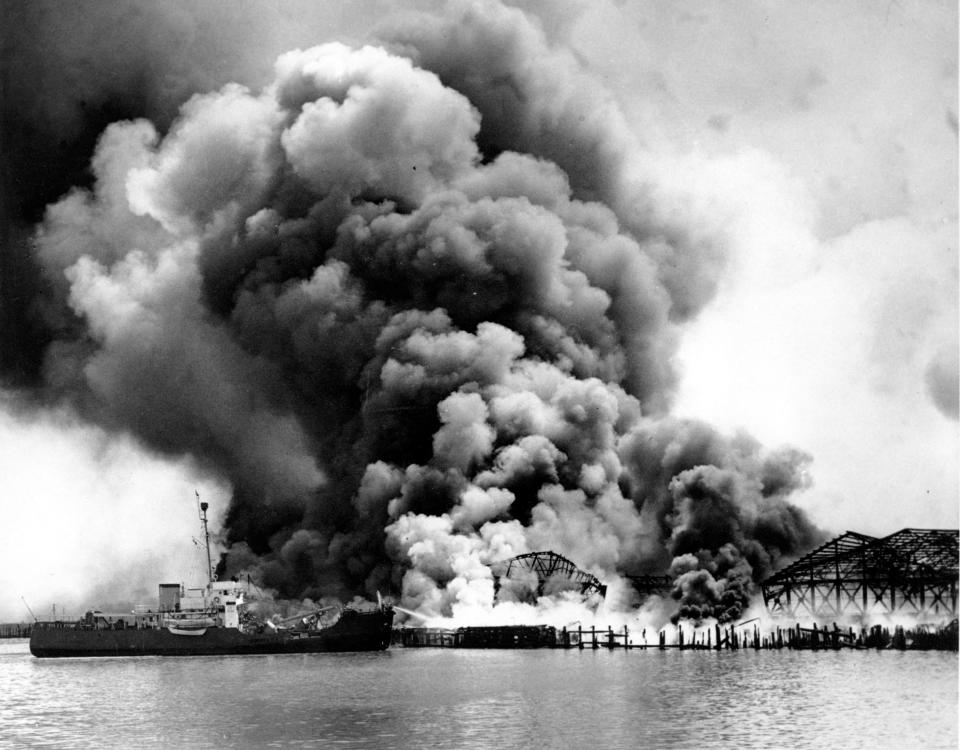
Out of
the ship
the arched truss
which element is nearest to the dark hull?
the ship

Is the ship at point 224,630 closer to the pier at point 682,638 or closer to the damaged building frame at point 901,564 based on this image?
the pier at point 682,638

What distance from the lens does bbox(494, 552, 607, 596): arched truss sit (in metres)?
72.8

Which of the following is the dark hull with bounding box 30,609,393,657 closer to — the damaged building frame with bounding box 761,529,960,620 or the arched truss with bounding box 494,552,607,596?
the arched truss with bounding box 494,552,607,596

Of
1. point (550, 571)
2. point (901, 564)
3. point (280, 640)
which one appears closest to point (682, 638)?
point (550, 571)

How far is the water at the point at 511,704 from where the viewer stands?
33812 mm

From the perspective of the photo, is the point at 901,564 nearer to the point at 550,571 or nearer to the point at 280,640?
the point at 550,571

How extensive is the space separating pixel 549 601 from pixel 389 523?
10.4 metres

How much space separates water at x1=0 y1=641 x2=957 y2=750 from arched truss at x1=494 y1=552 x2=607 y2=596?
11702 mm

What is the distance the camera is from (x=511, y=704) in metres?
40.7

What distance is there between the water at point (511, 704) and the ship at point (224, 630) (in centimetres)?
943

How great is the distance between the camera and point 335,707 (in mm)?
40906

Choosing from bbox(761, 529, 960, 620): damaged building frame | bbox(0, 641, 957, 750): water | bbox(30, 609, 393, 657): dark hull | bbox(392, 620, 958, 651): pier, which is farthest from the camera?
bbox(30, 609, 393, 657): dark hull

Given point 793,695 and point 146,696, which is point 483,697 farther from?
point 146,696

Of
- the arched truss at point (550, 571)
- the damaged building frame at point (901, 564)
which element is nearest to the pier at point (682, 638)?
the damaged building frame at point (901, 564)
